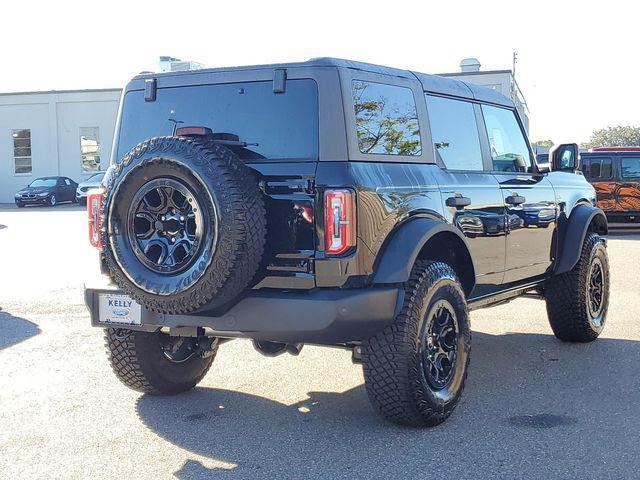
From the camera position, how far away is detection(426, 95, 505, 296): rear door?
5.25 meters

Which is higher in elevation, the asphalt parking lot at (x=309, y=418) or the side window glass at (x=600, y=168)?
the side window glass at (x=600, y=168)

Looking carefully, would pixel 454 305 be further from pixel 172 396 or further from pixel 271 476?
pixel 172 396

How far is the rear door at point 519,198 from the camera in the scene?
19.7ft

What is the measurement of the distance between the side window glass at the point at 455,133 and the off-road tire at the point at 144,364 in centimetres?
197

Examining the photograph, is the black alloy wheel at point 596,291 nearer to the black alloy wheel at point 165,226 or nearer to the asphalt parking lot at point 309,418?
the asphalt parking lot at point 309,418

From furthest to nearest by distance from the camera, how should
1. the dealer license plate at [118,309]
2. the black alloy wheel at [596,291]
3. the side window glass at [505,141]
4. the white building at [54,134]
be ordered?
the white building at [54,134] → the black alloy wheel at [596,291] → the side window glass at [505,141] → the dealer license plate at [118,309]

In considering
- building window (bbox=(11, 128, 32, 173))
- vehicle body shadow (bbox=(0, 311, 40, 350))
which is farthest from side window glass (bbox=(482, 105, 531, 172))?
building window (bbox=(11, 128, 32, 173))

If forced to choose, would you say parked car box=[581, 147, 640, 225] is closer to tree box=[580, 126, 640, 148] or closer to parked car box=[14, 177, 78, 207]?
parked car box=[14, 177, 78, 207]

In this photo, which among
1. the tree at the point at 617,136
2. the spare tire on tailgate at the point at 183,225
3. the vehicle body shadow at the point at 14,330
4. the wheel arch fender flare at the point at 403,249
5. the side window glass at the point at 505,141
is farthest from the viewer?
the tree at the point at 617,136

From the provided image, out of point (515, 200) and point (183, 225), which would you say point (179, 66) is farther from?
point (515, 200)

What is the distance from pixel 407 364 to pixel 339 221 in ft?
2.93

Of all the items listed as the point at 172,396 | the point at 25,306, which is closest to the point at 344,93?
the point at 172,396

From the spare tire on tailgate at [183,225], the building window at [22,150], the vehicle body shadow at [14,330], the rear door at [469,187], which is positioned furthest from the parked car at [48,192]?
the spare tire on tailgate at [183,225]

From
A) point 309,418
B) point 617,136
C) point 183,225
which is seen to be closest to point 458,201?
point 309,418
